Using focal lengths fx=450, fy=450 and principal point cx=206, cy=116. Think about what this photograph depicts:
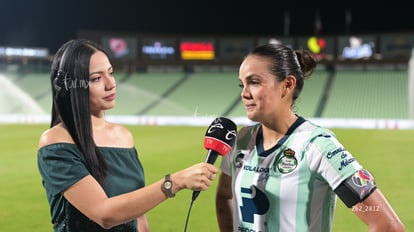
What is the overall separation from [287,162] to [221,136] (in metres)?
0.36

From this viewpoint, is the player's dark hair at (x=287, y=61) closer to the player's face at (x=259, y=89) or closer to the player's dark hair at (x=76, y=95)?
the player's face at (x=259, y=89)

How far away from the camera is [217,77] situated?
39.7 meters

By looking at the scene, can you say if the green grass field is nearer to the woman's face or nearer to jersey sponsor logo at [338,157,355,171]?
the woman's face

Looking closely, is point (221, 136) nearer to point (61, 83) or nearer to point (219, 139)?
point (219, 139)

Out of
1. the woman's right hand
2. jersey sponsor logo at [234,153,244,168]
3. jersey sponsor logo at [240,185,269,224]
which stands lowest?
jersey sponsor logo at [240,185,269,224]

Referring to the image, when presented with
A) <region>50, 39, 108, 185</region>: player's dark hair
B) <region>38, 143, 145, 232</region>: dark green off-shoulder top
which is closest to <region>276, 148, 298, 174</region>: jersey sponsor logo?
<region>38, 143, 145, 232</region>: dark green off-shoulder top

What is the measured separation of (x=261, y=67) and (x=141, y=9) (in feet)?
170

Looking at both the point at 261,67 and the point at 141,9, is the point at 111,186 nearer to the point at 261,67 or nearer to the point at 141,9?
the point at 261,67

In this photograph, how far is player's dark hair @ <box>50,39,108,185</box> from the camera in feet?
7.58

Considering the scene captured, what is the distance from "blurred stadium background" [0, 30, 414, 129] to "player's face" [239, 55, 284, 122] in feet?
92.6

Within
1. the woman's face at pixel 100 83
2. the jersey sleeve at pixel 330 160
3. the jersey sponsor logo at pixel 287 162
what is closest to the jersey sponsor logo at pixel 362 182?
the jersey sleeve at pixel 330 160

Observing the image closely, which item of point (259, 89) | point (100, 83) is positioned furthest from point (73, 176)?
point (259, 89)

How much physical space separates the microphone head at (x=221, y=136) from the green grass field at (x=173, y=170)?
14.5ft

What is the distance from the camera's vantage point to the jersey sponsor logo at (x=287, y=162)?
2299mm
